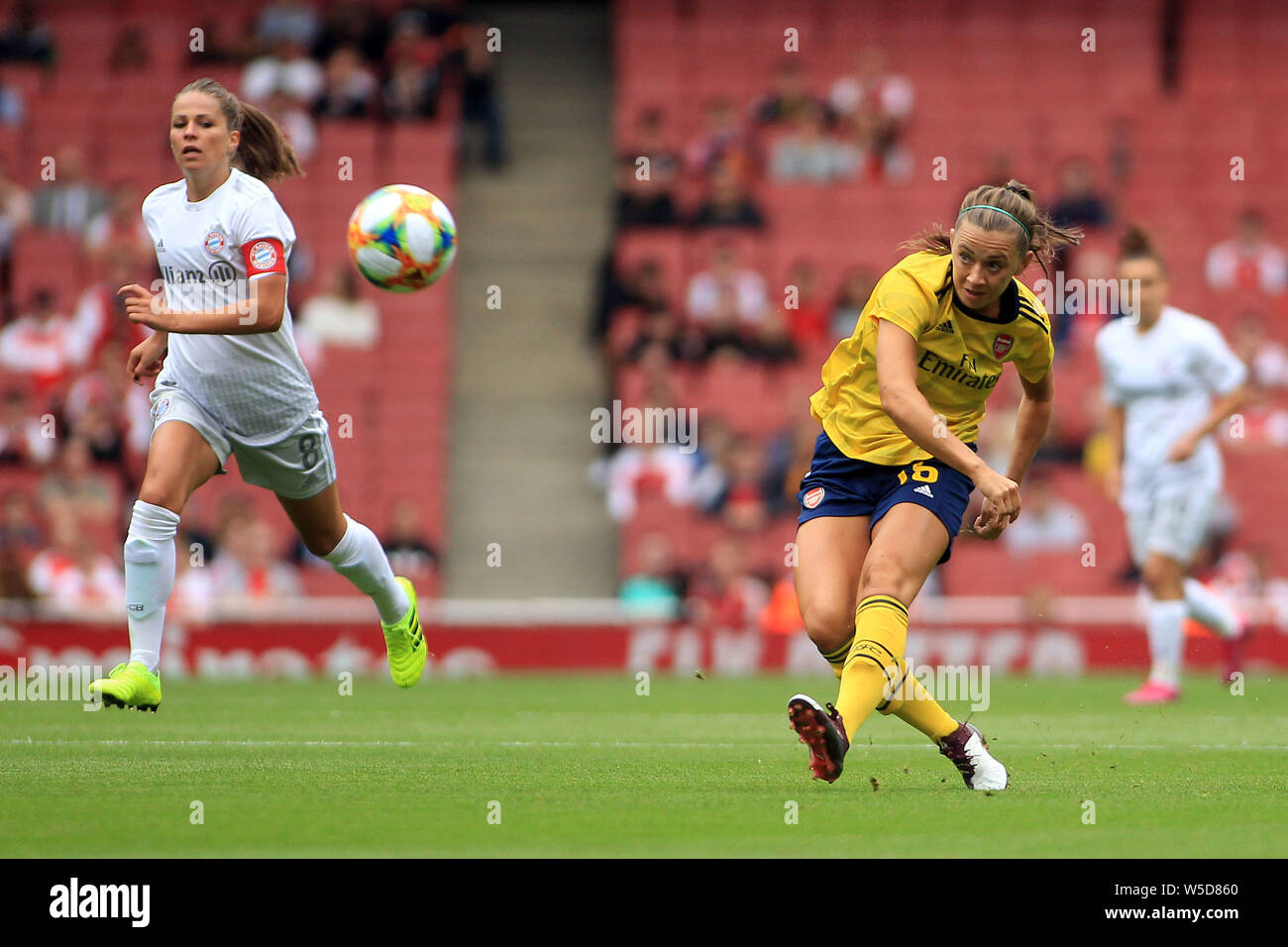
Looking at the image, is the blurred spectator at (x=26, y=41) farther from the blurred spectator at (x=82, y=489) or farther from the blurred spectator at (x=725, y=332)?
the blurred spectator at (x=725, y=332)

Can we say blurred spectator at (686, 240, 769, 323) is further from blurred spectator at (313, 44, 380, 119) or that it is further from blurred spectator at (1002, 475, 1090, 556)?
blurred spectator at (313, 44, 380, 119)

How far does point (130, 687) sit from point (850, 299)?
11.2 metres

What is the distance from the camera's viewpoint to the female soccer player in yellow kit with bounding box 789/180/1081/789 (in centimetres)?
606

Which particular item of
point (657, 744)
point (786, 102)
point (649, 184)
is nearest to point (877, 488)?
point (657, 744)

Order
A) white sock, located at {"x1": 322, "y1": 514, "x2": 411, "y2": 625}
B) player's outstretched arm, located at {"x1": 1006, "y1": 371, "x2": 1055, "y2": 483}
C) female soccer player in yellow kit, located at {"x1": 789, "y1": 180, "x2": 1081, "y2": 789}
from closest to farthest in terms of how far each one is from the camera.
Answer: female soccer player in yellow kit, located at {"x1": 789, "y1": 180, "x2": 1081, "y2": 789} < player's outstretched arm, located at {"x1": 1006, "y1": 371, "x2": 1055, "y2": 483} < white sock, located at {"x1": 322, "y1": 514, "x2": 411, "y2": 625}

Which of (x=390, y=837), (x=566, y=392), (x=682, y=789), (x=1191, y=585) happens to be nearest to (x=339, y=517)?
(x=682, y=789)

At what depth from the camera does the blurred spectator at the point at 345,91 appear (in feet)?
Result: 61.5

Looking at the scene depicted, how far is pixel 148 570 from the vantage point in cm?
717

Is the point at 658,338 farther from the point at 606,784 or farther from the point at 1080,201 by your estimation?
the point at 606,784

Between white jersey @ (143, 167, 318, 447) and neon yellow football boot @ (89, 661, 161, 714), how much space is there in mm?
1047

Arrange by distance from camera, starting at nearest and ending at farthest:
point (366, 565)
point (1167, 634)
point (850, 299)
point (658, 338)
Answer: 1. point (366, 565)
2. point (1167, 634)
3. point (658, 338)
4. point (850, 299)

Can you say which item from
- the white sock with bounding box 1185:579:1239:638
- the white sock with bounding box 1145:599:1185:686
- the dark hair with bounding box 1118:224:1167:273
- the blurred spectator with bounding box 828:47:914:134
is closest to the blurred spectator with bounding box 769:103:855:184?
the blurred spectator with bounding box 828:47:914:134

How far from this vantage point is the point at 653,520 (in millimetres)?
16297
